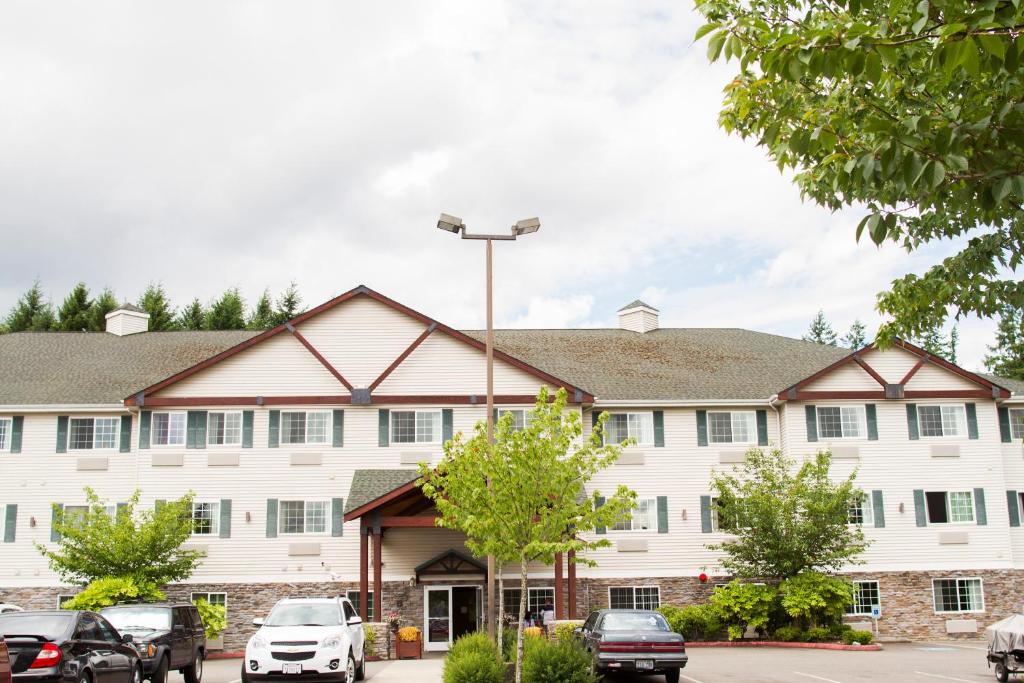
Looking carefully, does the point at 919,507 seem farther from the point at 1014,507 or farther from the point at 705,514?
the point at 705,514

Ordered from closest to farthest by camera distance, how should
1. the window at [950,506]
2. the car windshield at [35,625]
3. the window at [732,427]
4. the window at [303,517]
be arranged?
the car windshield at [35,625], the window at [303,517], the window at [950,506], the window at [732,427]

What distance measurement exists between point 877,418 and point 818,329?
49.0m

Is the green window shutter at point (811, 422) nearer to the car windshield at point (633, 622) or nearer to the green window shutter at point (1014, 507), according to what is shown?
the green window shutter at point (1014, 507)

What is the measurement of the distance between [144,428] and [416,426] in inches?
326

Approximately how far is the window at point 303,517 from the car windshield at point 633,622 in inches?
489

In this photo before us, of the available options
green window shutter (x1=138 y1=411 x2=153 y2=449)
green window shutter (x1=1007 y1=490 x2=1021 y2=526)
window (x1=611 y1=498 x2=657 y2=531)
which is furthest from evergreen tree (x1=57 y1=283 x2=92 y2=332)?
green window shutter (x1=1007 y1=490 x2=1021 y2=526)

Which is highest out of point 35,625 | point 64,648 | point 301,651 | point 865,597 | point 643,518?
point 643,518

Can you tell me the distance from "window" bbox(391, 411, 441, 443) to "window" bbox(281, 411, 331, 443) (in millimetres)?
2091

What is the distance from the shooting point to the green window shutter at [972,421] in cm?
3206

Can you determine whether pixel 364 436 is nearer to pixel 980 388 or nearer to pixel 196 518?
pixel 196 518

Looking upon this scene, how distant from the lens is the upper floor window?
102ft

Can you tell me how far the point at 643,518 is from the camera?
103 ft

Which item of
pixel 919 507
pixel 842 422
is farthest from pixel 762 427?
pixel 919 507

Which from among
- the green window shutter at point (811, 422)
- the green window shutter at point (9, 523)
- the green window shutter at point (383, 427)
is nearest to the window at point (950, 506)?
the green window shutter at point (811, 422)
